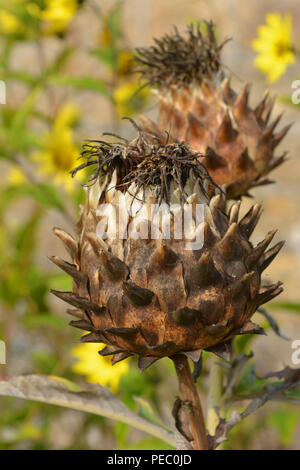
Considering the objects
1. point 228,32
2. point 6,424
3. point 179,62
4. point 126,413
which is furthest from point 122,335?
point 228,32

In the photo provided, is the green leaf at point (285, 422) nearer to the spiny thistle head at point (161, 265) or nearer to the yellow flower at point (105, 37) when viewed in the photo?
the spiny thistle head at point (161, 265)

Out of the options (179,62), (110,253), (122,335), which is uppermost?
(179,62)

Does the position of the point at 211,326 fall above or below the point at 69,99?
below

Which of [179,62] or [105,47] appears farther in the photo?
[105,47]

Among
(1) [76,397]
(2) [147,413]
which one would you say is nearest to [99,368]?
(2) [147,413]

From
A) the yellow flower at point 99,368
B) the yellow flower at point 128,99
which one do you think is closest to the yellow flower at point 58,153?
the yellow flower at point 128,99

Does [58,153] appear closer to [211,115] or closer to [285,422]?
[211,115]
